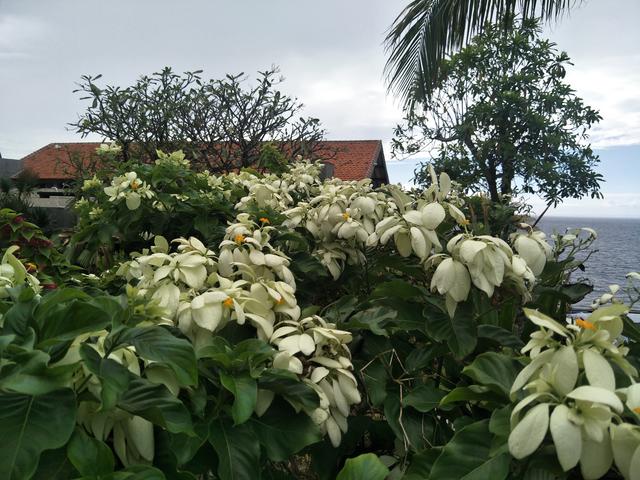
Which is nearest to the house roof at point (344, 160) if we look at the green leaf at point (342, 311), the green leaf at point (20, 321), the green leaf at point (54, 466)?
the green leaf at point (342, 311)

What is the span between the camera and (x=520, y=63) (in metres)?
9.62

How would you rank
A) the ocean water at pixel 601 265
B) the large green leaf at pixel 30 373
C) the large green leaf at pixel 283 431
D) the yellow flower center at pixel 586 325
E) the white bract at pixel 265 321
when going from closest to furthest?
1. the large green leaf at pixel 30 373
2. the yellow flower center at pixel 586 325
3. the large green leaf at pixel 283 431
4. the white bract at pixel 265 321
5. the ocean water at pixel 601 265

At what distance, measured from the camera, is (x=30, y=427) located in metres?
0.86

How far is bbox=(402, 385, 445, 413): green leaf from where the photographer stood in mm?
1369

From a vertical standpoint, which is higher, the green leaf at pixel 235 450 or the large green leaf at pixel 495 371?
the large green leaf at pixel 495 371

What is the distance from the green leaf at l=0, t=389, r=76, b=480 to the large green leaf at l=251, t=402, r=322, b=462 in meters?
0.43

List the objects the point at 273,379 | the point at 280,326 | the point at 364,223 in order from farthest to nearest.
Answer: the point at 364,223
the point at 280,326
the point at 273,379

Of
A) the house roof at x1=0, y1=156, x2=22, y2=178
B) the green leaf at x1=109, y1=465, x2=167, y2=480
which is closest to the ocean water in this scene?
the green leaf at x1=109, y1=465, x2=167, y2=480

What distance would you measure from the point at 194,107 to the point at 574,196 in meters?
6.39

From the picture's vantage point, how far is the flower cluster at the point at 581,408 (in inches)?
33.0

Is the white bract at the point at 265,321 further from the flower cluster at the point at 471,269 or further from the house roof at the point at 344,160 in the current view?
the house roof at the point at 344,160

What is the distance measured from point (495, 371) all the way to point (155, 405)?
2.21 feet

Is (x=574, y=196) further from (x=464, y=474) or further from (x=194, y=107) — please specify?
(x=464, y=474)

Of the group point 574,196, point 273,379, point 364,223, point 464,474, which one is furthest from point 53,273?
point 574,196
